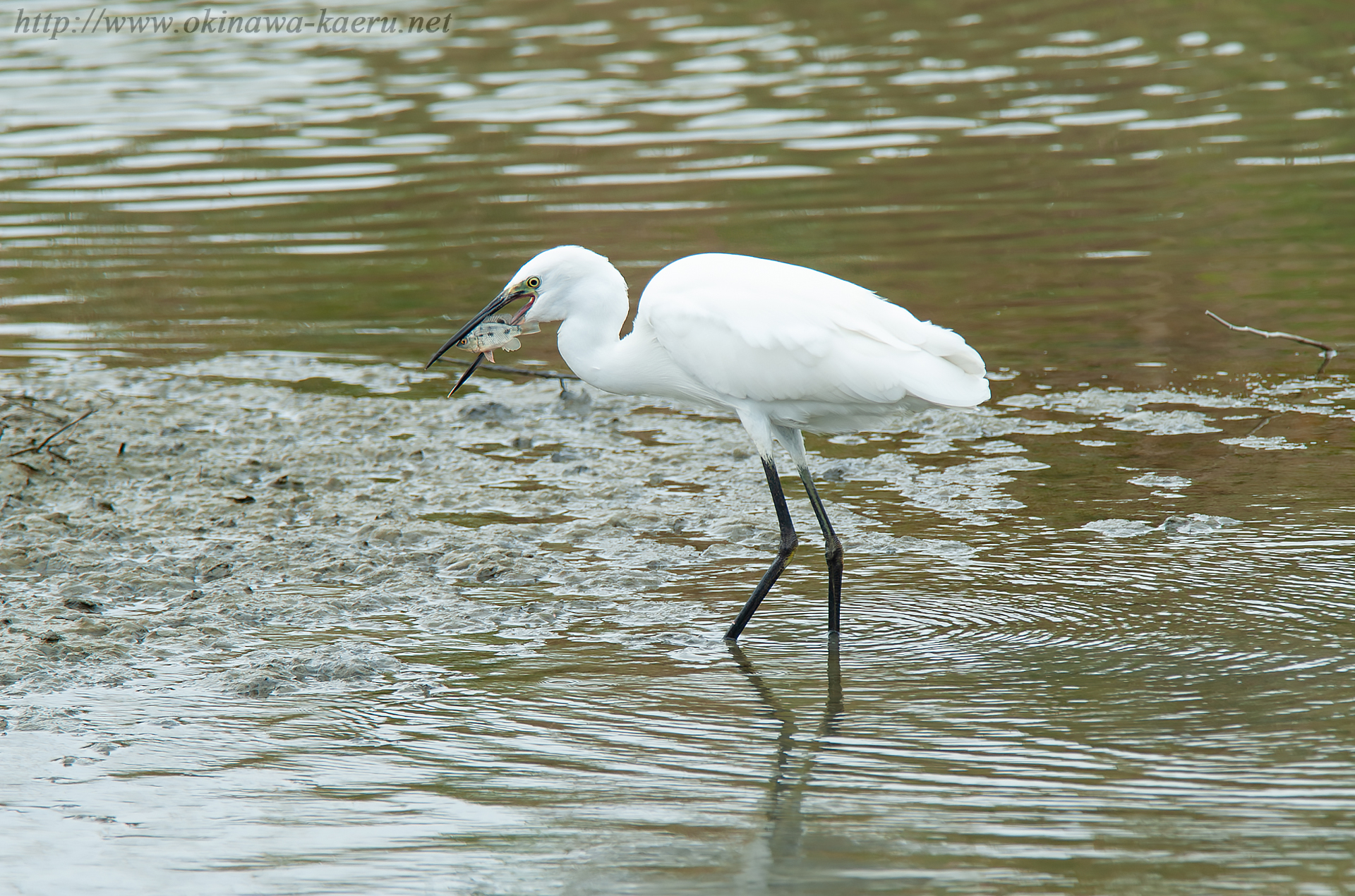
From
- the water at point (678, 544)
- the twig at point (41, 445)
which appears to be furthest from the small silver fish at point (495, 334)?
the twig at point (41, 445)

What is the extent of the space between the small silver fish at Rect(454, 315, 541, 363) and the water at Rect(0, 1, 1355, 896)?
873 mm

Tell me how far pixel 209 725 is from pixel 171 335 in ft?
19.1

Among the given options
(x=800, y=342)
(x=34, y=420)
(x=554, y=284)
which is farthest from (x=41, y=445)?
(x=800, y=342)

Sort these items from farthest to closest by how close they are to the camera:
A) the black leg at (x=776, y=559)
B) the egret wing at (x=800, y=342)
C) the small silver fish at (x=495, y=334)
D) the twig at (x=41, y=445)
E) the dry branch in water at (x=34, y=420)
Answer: the dry branch in water at (x=34, y=420) < the twig at (x=41, y=445) < the small silver fish at (x=495, y=334) < the black leg at (x=776, y=559) < the egret wing at (x=800, y=342)

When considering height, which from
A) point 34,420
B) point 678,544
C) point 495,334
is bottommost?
point 678,544

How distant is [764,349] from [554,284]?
84cm

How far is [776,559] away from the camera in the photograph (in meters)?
5.34

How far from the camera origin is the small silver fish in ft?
17.8

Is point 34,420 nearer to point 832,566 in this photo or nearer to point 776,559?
point 776,559

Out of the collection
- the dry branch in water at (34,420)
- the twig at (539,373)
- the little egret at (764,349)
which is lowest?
the twig at (539,373)

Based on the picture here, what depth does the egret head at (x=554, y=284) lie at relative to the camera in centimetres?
527

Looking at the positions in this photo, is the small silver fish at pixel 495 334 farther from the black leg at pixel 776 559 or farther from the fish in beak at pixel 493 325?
the black leg at pixel 776 559

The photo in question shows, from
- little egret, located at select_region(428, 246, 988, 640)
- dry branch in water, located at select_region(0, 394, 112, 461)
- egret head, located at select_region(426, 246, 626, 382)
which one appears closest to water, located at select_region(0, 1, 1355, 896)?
dry branch in water, located at select_region(0, 394, 112, 461)

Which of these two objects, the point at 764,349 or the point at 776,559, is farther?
the point at 776,559
